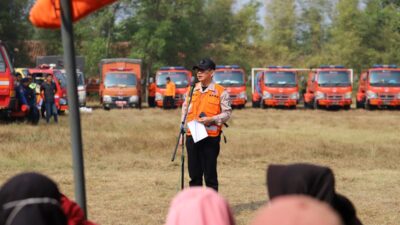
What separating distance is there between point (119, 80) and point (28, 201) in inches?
1456

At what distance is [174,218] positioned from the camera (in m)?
3.30

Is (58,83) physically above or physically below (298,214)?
below

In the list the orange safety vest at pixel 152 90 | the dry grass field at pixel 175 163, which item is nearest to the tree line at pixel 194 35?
the orange safety vest at pixel 152 90

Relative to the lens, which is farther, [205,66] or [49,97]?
[49,97]

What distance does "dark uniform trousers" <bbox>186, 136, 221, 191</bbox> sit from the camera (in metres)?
9.36

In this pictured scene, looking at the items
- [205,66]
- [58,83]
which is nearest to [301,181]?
[205,66]

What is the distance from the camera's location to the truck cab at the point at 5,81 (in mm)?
23703

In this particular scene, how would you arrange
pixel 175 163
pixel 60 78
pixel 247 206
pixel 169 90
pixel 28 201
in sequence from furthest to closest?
1. pixel 169 90
2. pixel 60 78
3. pixel 175 163
4. pixel 247 206
5. pixel 28 201

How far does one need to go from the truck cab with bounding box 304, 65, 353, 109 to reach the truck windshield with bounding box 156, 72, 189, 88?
600 centimetres

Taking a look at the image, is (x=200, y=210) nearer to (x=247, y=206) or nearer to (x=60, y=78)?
(x=247, y=206)

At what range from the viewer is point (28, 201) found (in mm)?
3412

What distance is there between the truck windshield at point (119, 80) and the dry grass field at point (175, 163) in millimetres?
13942

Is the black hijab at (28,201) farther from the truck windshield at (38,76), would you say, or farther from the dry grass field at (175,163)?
the truck windshield at (38,76)

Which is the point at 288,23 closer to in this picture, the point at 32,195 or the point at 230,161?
the point at 230,161
